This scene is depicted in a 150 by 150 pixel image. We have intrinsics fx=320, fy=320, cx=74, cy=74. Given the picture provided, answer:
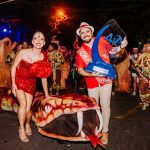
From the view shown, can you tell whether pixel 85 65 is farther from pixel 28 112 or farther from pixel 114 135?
pixel 114 135

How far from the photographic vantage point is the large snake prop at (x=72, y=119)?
5.37 m

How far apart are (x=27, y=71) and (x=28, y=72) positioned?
27 mm

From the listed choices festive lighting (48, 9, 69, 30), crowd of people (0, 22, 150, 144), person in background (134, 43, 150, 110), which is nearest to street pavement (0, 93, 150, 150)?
crowd of people (0, 22, 150, 144)

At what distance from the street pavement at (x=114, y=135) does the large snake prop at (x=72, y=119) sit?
1.03ft

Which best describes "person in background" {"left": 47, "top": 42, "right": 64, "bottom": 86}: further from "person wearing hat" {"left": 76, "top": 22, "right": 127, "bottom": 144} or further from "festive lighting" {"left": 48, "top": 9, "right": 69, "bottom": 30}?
"festive lighting" {"left": 48, "top": 9, "right": 69, "bottom": 30}

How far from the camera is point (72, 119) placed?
545 cm

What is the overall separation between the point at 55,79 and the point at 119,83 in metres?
2.60

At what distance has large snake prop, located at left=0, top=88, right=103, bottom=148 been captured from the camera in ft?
→ 17.6

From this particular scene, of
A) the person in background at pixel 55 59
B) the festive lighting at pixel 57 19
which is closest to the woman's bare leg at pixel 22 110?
the person in background at pixel 55 59

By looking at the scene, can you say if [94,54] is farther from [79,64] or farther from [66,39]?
[66,39]

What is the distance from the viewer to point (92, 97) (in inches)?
226

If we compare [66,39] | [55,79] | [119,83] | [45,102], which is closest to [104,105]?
[45,102]

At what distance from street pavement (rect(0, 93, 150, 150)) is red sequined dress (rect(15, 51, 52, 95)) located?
0.98 metres

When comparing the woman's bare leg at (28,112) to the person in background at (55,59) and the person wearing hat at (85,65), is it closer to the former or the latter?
the person wearing hat at (85,65)
